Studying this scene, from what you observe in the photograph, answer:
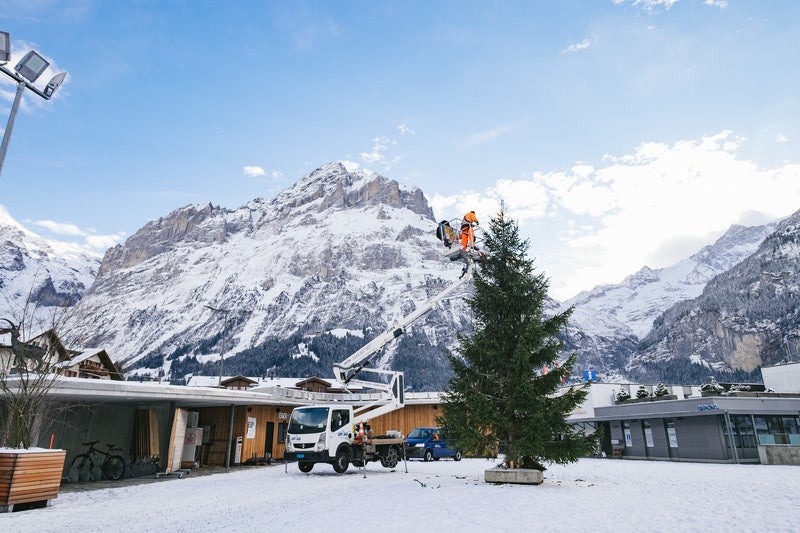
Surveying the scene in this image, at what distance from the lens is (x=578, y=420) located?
33.3 m

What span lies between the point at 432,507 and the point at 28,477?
9.12 meters

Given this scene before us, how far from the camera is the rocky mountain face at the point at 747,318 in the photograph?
5443 inches

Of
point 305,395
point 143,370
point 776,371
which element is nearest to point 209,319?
point 143,370

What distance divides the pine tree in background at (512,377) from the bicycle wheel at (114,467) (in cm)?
1310

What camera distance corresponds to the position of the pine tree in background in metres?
13.8

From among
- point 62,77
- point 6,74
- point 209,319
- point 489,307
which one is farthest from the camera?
point 209,319

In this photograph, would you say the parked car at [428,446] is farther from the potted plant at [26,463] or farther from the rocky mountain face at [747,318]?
the rocky mountain face at [747,318]

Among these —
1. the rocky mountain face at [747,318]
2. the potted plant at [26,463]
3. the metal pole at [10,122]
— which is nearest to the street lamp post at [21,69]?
the metal pole at [10,122]

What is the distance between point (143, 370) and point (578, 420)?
143470 millimetres

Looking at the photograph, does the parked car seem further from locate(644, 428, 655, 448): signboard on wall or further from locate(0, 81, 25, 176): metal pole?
locate(0, 81, 25, 176): metal pole

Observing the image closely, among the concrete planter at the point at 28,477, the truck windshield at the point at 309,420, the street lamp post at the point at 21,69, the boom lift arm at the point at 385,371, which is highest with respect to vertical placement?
the street lamp post at the point at 21,69

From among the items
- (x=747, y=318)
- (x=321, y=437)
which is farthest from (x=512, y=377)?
(x=747, y=318)

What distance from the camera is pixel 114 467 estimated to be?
719 inches

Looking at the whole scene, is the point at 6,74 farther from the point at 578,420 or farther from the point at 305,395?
the point at 578,420
